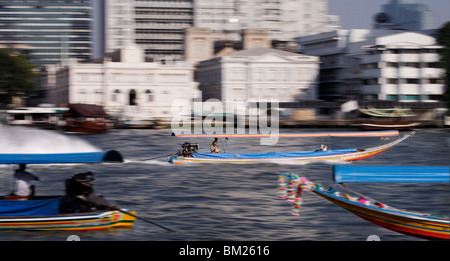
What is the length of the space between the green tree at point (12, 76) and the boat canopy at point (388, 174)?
75807 millimetres

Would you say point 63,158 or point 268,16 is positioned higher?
point 268,16

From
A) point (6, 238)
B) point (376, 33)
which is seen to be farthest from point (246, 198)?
point (376, 33)

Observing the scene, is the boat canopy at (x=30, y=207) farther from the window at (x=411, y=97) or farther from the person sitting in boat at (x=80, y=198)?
the window at (x=411, y=97)

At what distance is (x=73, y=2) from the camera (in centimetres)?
15075

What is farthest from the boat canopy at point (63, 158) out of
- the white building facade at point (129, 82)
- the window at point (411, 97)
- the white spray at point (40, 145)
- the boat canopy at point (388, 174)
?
the white building facade at point (129, 82)

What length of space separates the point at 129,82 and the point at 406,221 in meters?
75.6

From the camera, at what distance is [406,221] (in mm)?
12891

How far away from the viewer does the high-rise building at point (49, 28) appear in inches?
5753

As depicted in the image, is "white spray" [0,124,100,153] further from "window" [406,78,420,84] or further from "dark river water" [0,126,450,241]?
"window" [406,78,420,84]

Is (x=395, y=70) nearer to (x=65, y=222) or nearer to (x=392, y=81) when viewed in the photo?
(x=392, y=81)

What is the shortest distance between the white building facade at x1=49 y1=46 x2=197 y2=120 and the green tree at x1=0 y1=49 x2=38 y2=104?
15.9ft

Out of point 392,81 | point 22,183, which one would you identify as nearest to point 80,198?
point 22,183
